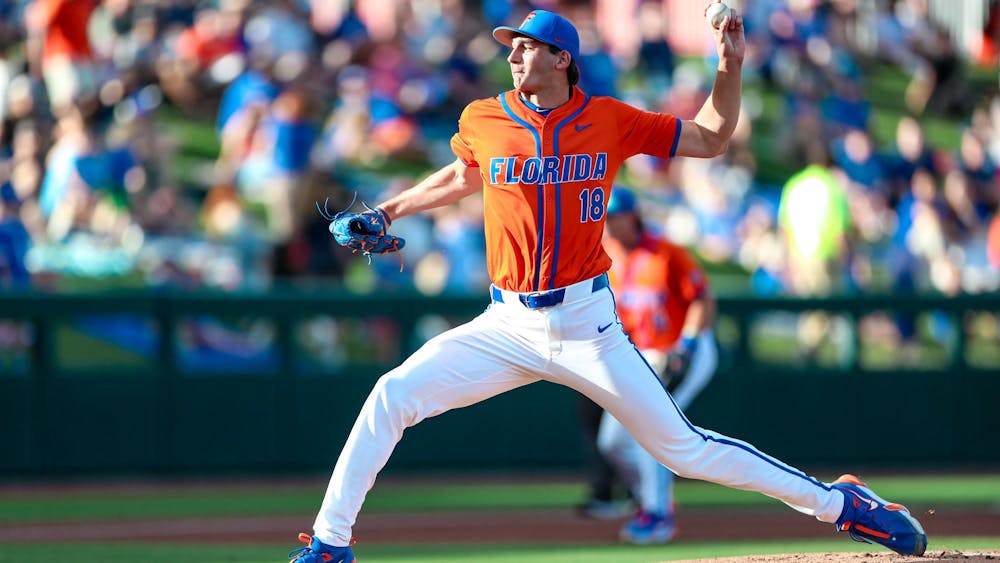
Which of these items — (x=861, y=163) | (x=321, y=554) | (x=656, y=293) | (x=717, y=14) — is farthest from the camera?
(x=861, y=163)

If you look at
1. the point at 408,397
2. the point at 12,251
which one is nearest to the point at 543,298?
the point at 408,397

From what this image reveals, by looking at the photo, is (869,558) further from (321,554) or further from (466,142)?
(466,142)

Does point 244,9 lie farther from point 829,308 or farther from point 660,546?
point 660,546

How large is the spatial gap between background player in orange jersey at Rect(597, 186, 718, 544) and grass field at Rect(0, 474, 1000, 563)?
722 millimetres

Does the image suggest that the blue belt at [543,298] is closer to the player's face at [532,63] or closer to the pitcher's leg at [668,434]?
the pitcher's leg at [668,434]

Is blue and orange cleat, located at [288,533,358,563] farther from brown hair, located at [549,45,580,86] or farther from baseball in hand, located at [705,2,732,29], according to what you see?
baseball in hand, located at [705,2,732,29]

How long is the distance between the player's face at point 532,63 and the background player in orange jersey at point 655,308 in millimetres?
2909

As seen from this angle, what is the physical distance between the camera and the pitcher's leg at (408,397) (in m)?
5.85

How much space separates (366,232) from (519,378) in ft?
2.85

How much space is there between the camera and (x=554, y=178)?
232 inches

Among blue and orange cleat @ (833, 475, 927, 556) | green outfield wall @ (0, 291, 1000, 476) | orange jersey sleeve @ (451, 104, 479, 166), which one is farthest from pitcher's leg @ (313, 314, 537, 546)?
green outfield wall @ (0, 291, 1000, 476)

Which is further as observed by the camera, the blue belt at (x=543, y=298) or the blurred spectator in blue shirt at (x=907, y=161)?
the blurred spectator in blue shirt at (x=907, y=161)

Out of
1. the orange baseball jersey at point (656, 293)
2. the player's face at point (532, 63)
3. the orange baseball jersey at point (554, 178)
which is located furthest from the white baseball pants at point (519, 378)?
the orange baseball jersey at point (656, 293)

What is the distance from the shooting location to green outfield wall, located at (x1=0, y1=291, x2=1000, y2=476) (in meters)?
11.4
